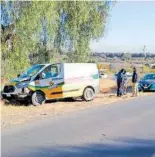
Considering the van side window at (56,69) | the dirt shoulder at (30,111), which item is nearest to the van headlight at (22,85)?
the dirt shoulder at (30,111)

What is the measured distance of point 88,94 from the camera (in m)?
22.7

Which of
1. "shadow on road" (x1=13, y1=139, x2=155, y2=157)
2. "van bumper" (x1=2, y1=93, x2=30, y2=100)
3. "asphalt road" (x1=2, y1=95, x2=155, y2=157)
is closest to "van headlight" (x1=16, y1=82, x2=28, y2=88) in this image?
"van bumper" (x1=2, y1=93, x2=30, y2=100)

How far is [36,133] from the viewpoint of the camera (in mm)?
11586

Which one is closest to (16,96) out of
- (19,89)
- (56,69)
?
(19,89)

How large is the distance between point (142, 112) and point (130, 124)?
370cm

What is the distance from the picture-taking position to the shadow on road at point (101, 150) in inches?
346

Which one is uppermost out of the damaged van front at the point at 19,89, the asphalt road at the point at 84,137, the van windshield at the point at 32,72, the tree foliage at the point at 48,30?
the tree foliage at the point at 48,30

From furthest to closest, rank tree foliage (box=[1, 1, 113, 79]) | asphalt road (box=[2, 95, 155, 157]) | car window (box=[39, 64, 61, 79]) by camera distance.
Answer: tree foliage (box=[1, 1, 113, 79]) → car window (box=[39, 64, 61, 79]) → asphalt road (box=[2, 95, 155, 157])

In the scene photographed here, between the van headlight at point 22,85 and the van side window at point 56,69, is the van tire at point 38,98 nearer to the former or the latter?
the van headlight at point 22,85

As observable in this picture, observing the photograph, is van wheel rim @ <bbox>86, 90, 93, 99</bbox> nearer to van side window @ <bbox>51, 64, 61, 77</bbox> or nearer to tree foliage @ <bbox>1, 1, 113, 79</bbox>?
van side window @ <bbox>51, 64, 61, 77</bbox>

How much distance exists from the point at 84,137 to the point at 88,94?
11.8 metres

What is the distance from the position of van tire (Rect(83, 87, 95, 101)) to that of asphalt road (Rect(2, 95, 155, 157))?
639 cm

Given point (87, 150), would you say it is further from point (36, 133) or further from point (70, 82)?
point (70, 82)

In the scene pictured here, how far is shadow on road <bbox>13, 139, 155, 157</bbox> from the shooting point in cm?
879
